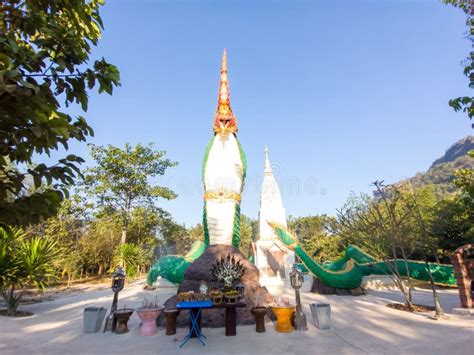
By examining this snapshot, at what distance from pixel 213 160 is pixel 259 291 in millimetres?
4753

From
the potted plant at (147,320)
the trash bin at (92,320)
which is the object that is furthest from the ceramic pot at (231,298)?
the trash bin at (92,320)

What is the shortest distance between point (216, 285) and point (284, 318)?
7.14ft

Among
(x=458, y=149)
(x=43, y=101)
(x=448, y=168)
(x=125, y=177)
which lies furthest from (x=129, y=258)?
(x=458, y=149)

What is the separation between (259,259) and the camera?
2245 centimetres

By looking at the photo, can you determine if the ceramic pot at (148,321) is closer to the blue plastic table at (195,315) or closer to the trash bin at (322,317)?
the blue plastic table at (195,315)

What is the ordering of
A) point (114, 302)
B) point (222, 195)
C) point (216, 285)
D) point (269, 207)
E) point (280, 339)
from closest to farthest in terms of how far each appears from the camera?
point (280, 339) < point (114, 302) < point (216, 285) < point (222, 195) < point (269, 207)

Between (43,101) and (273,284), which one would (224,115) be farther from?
(273,284)

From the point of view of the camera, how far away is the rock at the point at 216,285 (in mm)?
7695

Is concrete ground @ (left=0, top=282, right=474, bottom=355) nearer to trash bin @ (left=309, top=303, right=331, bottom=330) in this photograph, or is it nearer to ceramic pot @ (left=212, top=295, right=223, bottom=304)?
trash bin @ (left=309, top=303, right=331, bottom=330)

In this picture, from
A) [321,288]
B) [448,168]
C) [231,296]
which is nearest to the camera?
[231,296]

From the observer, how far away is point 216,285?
8.34m

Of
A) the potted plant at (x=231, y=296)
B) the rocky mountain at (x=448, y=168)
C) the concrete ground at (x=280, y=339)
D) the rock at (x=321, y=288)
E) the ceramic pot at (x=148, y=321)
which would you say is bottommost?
the concrete ground at (x=280, y=339)

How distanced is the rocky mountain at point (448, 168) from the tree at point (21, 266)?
8551cm

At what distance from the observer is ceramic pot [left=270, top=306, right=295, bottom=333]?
7109 mm
